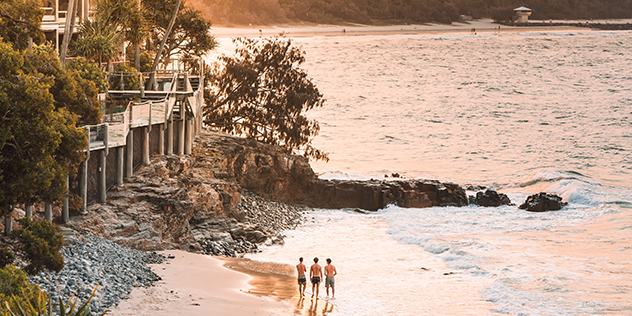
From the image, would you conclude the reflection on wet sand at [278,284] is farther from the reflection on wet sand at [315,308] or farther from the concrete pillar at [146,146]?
the concrete pillar at [146,146]

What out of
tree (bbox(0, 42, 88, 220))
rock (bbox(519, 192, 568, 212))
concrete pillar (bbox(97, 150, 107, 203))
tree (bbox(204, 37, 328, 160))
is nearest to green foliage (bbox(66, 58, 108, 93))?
concrete pillar (bbox(97, 150, 107, 203))

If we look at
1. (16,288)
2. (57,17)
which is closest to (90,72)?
(57,17)

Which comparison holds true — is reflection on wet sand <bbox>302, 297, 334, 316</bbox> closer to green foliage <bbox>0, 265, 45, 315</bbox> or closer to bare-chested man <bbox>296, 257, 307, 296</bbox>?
bare-chested man <bbox>296, 257, 307, 296</bbox>

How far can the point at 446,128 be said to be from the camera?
7225cm

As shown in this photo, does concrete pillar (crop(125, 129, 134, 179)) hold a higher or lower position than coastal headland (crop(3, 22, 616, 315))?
higher

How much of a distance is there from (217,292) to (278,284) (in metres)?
3.07

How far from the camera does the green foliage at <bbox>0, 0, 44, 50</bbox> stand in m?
22.5

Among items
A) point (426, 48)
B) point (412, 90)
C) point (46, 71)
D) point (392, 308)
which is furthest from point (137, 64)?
point (426, 48)

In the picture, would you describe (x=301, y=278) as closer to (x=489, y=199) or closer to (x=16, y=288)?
(x=16, y=288)

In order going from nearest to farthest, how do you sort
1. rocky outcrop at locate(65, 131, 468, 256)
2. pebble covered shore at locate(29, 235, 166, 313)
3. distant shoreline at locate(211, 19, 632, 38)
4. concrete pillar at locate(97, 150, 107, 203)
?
pebble covered shore at locate(29, 235, 166, 313) < concrete pillar at locate(97, 150, 107, 203) < rocky outcrop at locate(65, 131, 468, 256) < distant shoreline at locate(211, 19, 632, 38)

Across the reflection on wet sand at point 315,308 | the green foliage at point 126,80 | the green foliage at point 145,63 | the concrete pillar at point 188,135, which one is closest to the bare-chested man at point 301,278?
the reflection on wet sand at point 315,308

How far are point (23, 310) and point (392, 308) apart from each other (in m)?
11.9

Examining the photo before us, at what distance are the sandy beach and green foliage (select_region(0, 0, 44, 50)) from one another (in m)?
8.71

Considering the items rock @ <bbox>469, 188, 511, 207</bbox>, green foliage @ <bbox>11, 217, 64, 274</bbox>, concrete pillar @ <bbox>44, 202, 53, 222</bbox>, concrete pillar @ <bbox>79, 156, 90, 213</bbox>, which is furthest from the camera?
rock @ <bbox>469, 188, 511, 207</bbox>
